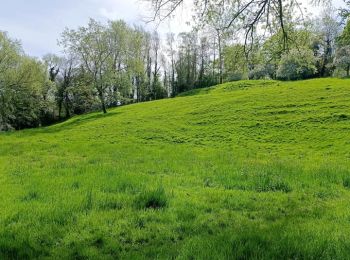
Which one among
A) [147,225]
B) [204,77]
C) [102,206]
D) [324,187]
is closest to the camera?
[147,225]

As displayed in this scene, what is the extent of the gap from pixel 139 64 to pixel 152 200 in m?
54.8

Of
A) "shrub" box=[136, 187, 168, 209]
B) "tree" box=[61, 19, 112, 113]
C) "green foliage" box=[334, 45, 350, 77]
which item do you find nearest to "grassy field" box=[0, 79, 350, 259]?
"shrub" box=[136, 187, 168, 209]

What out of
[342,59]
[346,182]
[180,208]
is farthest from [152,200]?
[342,59]

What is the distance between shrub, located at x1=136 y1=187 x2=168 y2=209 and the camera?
910 cm

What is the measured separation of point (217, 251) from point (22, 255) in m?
3.27

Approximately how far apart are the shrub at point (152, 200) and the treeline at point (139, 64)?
17.4ft

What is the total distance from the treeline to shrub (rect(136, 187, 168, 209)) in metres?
5.29

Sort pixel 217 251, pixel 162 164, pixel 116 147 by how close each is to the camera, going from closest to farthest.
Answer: pixel 217 251 → pixel 162 164 → pixel 116 147

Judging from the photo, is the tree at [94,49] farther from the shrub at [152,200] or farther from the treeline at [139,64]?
the shrub at [152,200]

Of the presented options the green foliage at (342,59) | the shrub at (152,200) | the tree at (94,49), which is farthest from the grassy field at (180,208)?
the green foliage at (342,59)

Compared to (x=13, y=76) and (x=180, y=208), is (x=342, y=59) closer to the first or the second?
(x=13, y=76)

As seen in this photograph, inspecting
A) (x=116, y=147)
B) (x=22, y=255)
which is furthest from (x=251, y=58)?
(x=116, y=147)

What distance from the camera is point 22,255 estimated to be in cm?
619

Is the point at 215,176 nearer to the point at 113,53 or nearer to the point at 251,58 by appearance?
the point at 251,58
